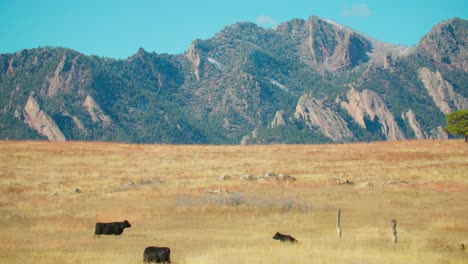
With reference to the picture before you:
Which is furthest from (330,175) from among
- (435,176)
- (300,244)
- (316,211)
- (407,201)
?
(300,244)

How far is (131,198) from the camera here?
47.4 metres

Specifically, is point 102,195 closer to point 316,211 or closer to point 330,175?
point 316,211

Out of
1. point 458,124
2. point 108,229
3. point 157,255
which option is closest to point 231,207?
point 108,229

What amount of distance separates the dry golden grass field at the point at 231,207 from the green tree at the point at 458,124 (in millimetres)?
21751

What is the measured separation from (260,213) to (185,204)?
19.2 feet

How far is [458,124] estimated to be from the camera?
346ft

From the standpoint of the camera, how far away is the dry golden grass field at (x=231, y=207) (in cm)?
2598

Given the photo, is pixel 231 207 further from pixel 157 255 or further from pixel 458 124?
pixel 458 124

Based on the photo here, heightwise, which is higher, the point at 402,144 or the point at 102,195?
the point at 402,144

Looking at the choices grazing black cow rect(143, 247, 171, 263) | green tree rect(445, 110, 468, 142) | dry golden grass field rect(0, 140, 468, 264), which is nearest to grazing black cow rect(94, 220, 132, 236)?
dry golden grass field rect(0, 140, 468, 264)

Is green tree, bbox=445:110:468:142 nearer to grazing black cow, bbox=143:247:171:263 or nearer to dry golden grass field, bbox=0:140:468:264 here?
dry golden grass field, bbox=0:140:468:264

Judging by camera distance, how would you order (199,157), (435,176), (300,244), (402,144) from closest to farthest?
(300,244) → (435,176) → (199,157) → (402,144)

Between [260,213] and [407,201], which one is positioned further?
[407,201]

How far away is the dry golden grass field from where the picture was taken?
2598 cm
